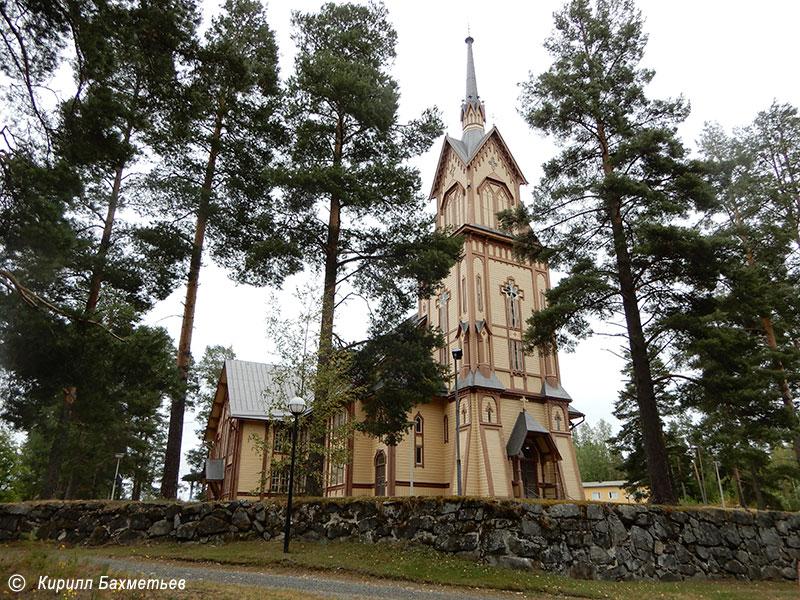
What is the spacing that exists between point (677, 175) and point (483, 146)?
17.9 metres

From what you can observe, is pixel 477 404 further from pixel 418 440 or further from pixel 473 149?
pixel 473 149

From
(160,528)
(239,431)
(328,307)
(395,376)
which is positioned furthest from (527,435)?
(160,528)

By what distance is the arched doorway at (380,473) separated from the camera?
26.8 m

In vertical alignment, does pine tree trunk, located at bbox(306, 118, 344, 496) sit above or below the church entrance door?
above

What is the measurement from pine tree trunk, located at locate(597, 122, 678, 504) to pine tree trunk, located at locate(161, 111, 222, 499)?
12.4 metres

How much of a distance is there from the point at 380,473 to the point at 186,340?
49.4 feet

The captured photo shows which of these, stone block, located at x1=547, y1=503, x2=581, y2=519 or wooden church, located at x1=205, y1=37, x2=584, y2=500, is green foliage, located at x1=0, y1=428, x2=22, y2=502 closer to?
wooden church, located at x1=205, y1=37, x2=584, y2=500

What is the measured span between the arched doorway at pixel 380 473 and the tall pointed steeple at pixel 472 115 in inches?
764

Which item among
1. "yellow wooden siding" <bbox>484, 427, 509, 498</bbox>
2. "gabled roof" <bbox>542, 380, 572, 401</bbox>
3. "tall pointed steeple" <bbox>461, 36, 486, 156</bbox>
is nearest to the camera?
"yellow wooden siding" <bbox>484, 427, 509, 498</bbox>

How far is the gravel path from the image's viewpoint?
7969 mm

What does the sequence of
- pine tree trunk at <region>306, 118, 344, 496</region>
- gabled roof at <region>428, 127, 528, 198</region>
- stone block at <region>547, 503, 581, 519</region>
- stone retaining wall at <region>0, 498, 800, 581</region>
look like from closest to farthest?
1. stone retaining wall at <region>0, 498, 800, 581</region>
2. stone block at <region>547, 503, 581, 519</region>
3. pine tree trunk at <region>306, 118, 344, 496</region>
4. gabled roof at <region>428, 127, 528, 198</region>

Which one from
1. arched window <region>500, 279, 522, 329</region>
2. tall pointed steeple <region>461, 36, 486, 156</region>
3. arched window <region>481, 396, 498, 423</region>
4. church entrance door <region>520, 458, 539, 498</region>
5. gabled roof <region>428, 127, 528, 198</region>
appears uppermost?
tall pointed steeple <region>461, 36, 486, 156</region>

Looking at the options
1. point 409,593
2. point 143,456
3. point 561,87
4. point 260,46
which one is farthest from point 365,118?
point 143,456

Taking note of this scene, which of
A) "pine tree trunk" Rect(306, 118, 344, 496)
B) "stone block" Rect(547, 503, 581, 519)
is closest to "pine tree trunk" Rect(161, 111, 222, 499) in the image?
"pine tree trunk" Rect(306, 118, 344, 496)
